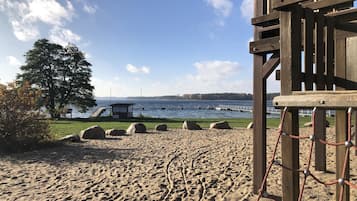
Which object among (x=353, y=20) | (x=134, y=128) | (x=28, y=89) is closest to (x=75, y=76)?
(x=134, y=128)

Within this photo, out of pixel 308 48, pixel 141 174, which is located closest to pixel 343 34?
pixel 308 48

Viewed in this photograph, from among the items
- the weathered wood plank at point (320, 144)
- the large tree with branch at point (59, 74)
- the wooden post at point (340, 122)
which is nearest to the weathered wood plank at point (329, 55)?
the wooden post at point (340, 122)

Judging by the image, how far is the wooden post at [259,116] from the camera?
5.03 meters

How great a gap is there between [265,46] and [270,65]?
31 cm

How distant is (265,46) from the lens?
4941 mm

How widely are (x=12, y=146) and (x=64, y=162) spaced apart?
2.79m

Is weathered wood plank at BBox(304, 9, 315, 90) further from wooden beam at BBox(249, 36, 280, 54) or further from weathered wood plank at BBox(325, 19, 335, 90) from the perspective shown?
wooden beam at BBox(249, 36, 280, 54)

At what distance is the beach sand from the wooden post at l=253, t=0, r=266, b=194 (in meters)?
0.43

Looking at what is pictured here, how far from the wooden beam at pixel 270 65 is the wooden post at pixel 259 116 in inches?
2.8

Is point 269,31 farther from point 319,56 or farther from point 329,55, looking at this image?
point 319,56

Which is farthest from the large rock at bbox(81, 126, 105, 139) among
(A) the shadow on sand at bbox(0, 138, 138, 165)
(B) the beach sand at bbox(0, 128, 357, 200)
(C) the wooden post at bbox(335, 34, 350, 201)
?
(C) the wooden post at bbox(335, 34, 350, 201)

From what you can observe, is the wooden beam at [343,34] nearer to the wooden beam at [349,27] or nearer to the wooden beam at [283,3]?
the wooden beam at [349,27]

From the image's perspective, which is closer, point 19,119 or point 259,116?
point 259,116

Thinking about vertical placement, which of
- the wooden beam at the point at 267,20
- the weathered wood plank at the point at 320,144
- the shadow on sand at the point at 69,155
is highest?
the wooden beam at the point at 267,20
